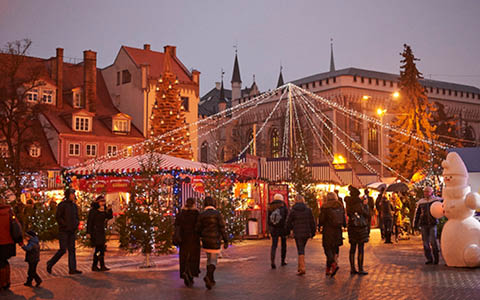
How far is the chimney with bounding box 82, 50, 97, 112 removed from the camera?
5425 cm

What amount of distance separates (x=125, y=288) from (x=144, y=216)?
3746 mm

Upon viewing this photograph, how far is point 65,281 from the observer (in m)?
13.4

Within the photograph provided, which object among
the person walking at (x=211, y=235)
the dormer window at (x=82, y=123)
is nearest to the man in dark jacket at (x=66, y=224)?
the person walking at (x=211, y=235)

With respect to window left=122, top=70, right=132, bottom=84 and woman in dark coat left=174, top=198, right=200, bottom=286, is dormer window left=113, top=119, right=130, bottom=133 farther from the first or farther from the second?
woman in dark coat left=174, top=198, right=200, bottom=286

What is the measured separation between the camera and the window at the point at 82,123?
166 ft

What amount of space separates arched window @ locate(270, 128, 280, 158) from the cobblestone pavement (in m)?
56.0

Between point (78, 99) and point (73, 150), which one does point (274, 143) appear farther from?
point (73, 150)

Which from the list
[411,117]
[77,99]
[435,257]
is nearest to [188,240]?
[435,257]

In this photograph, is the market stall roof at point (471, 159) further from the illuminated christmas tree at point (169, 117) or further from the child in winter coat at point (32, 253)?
the child in winter coat at point (32, 253)

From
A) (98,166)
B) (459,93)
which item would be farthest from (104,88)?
(459,93)

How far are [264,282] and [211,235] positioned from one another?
4.74 feet

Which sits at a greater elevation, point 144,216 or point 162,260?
point 144,216

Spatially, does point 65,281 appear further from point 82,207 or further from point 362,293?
point 82,207

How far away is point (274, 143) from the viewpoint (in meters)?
74.9
